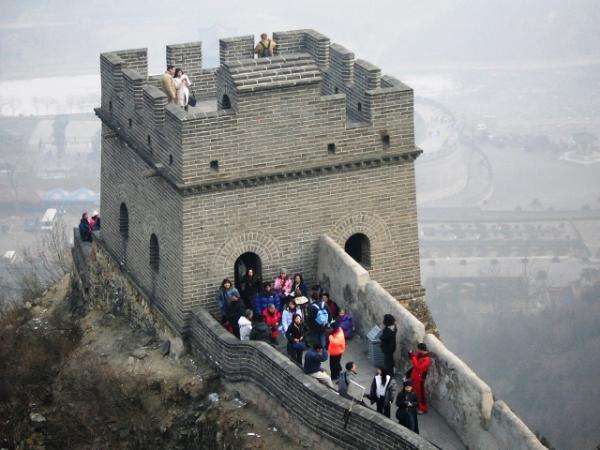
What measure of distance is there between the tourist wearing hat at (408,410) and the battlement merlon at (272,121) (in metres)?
7.41

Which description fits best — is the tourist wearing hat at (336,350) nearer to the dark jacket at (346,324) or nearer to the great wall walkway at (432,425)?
the great wall walkway at (432,425)

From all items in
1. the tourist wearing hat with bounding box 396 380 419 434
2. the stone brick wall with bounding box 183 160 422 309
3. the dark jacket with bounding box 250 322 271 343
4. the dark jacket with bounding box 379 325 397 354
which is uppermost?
the stone brick wall with bounding box 183 160 422 309

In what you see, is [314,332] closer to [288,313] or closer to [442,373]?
[288,313]

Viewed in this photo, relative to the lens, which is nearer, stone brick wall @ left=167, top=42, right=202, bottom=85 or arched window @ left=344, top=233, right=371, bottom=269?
arched window @ left=344, top=233, right=371, bottom=269

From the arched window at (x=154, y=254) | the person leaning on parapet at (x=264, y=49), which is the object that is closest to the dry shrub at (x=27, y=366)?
the arched window at (x=154, y=254)

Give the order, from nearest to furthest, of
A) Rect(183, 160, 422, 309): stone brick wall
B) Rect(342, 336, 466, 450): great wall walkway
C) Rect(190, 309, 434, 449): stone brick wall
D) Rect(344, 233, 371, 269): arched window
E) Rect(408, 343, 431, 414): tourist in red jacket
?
Rect(190, 309, 434, 449): stone brick wall → Rect(342, 336, 466, 450): great wall walkway → Rect(408, 343, 431, 414): tourist in red jacket → Rect(183, 160, 422, 309): stone brick wall → Rect(344, 233, 371, 269): arched window

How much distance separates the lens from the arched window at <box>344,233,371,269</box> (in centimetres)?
3183

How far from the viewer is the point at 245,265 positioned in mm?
31109

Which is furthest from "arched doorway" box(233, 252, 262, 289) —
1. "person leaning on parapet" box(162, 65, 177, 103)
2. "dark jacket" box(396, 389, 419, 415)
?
"dark jacket" box(396, 389, 419, 415)

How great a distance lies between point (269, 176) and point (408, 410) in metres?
7.60

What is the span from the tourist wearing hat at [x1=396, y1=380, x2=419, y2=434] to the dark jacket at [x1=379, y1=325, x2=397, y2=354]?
2.36 meters

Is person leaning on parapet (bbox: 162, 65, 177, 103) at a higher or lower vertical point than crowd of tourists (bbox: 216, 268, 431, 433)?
higher

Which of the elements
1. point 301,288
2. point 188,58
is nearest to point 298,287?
point 301,288

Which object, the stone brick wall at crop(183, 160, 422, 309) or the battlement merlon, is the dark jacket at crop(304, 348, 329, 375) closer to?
the stone brick wall at crop(183, 160, 422, 309)
